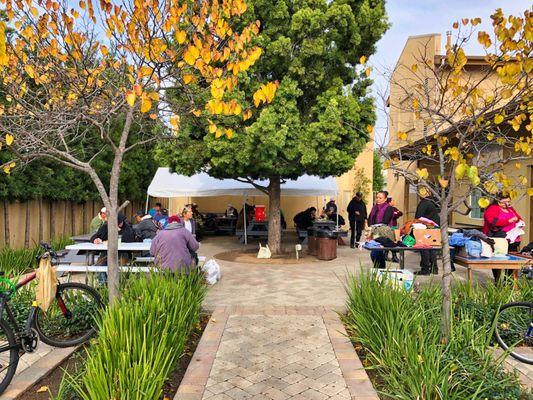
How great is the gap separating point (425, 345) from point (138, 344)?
2256mm

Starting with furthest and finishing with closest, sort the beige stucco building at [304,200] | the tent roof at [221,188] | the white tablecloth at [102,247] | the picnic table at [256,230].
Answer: the beige stucco building at [304,200] → the picnic table at [256,230] → the tent roof at [221,188] → the white tablecloth at [102,247]

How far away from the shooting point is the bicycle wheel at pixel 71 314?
4895 mm

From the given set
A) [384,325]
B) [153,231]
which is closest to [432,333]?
[384,325]

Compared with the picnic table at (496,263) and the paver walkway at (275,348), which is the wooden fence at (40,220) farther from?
the picnic table at (496,263)

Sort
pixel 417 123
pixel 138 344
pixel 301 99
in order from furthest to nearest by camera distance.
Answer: pixel 417 123 < pixel 301 99 < pixel 138 344

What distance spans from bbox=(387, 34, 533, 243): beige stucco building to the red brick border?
189 cm

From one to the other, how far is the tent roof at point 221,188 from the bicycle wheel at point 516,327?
987 centimetres

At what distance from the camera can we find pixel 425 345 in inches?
140

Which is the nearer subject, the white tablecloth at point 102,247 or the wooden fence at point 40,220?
the white tablecloth at point 102,247

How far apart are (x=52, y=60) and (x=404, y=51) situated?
59.3 feet

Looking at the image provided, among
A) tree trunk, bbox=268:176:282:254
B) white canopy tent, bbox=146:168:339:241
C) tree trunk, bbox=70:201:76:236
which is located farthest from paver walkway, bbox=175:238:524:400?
tree trunk, bbox=70:201:76:236

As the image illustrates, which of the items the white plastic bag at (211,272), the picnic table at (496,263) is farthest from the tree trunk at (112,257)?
the picnic table at (496,263)

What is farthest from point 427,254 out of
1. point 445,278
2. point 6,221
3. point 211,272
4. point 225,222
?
point 225,222

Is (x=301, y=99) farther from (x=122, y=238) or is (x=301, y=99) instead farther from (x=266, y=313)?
(x=266, y=313)
